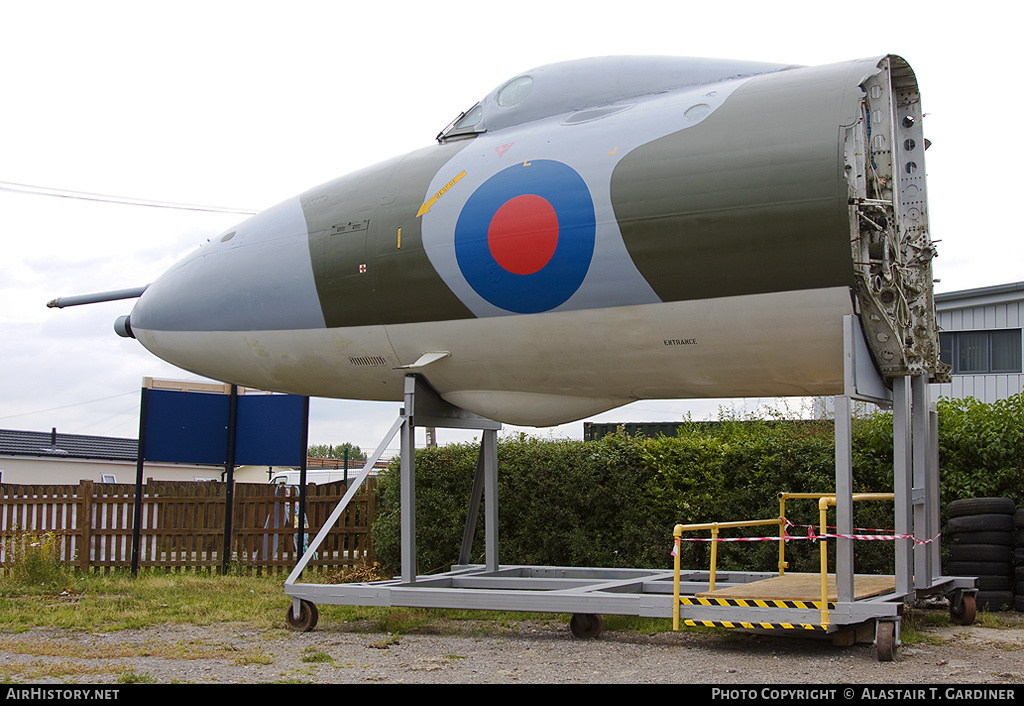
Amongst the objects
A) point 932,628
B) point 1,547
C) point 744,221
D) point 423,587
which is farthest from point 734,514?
point 1,547

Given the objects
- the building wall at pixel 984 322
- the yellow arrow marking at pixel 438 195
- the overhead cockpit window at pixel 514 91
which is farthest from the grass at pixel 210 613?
the building wall at pixel 984 322

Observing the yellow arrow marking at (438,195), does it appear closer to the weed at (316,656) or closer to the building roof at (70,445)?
the weed at (316,656)

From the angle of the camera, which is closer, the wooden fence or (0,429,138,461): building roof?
the wooden fence

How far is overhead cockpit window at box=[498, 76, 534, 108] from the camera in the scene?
9203 mm

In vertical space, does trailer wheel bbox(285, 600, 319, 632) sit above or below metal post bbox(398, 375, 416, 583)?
below

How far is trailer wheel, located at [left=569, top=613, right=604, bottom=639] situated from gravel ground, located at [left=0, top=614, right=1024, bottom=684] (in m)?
0.08

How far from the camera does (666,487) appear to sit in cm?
1116

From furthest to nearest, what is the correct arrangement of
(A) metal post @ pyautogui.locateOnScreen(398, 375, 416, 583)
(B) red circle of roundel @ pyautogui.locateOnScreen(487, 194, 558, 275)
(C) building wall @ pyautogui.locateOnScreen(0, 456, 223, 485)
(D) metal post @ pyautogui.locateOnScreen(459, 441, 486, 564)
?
(C) building wall @ pyautogui.locateOnScreen(0, 456, 223, 485), (D) metal post @ pyautogui.locateOnScreen(459, 441, 486, 564), (A) metal post @ pyautogui.locateOnScreen(398, 375, 416, 583), (B) red circle of roundel @ pyautogui.locateOnScreen(487, 194, 558, 275)

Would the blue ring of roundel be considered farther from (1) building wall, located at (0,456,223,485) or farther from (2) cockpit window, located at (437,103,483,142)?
(1) building wall, located at (0,456,223,485)

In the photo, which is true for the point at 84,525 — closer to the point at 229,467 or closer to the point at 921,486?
the point at 229,467

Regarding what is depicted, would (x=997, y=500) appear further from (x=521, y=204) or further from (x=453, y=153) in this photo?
(x=453, y=153)

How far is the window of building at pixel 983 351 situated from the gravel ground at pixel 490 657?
1492 cm

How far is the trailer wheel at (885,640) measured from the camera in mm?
6711

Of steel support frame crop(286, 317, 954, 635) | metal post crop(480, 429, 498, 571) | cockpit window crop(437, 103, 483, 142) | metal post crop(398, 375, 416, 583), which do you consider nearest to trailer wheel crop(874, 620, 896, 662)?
steel support frame crop(286, 317, 954, 635)
